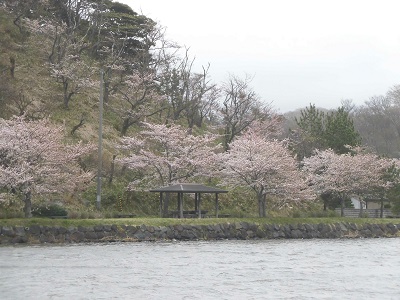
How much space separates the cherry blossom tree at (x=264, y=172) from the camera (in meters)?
47.2

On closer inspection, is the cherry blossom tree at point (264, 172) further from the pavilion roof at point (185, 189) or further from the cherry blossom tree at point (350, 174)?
the cherry blossom tree at point (350, 174)

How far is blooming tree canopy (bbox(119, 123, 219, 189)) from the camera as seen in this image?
162ft

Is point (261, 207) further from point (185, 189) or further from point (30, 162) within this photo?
point (30, 162)

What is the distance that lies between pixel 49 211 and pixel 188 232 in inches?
373

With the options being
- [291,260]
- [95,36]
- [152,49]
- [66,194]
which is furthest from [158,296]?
[95,36]

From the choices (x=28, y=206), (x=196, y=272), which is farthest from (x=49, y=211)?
(x=196, y=272)

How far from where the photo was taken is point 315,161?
190ft

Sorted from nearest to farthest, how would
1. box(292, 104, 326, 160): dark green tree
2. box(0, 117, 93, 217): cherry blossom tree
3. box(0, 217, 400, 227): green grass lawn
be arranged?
box(0, 217, 400, 227): green grass lawn
box(0, 117, 93, 217): cherry blossom tree
box(292, 104, 326, 160): dark green tree

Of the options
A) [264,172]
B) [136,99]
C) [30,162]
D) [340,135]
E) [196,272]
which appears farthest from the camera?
[136,99]

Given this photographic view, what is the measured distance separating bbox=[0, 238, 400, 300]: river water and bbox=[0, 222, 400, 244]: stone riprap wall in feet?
9.62

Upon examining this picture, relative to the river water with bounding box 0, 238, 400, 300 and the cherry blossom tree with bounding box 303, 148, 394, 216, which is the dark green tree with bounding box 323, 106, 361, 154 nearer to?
the cherry blossom tree with bounding box 303, 148, 394, 216

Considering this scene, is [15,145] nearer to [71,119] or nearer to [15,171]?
[15,171]

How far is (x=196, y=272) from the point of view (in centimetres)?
2355

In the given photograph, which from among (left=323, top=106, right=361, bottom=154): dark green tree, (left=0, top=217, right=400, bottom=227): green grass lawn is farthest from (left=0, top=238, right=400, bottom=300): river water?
(left=323, top=106, right=361, bottom=154): dark green tree
